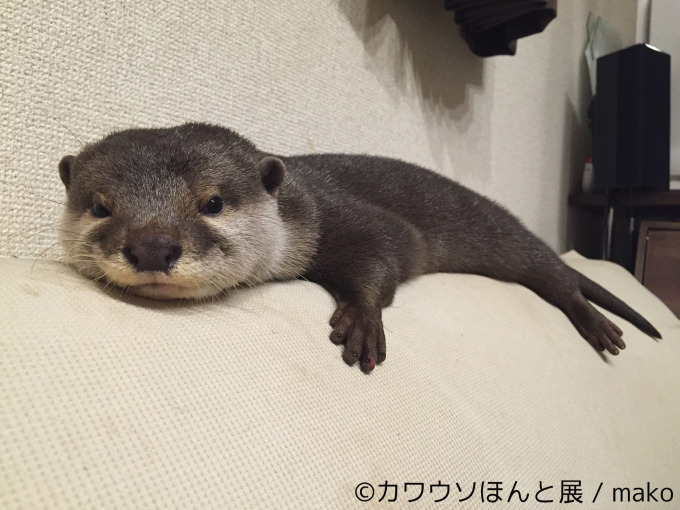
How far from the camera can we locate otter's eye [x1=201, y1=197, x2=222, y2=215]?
0.79 metres

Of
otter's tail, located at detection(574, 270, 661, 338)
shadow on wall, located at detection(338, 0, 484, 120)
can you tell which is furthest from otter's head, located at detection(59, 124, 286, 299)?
otter's tail, located at detection(574, 270, 661, 338)

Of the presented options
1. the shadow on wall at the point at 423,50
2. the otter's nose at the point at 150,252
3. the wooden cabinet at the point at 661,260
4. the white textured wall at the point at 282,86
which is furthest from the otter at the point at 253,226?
the wooden cabinet at the point at 661,260

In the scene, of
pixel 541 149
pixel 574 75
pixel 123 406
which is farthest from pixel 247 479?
pixel 574 75

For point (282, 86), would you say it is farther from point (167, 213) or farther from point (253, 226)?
point (167, 213)

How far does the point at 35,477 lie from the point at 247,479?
7.2 inches

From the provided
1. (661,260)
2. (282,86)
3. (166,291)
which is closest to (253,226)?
(166,291)

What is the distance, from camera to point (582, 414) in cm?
98

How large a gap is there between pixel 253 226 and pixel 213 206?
10cm

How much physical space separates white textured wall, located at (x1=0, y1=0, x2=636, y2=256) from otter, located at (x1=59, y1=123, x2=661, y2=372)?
0.21 m

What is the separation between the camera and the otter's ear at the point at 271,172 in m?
0.93

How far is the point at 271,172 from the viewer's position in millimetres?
942

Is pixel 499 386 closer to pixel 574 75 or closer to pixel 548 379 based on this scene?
pixel 548 379

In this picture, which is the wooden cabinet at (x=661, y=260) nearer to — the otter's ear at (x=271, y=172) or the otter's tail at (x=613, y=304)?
the otter's tail at (x=613, y=304)

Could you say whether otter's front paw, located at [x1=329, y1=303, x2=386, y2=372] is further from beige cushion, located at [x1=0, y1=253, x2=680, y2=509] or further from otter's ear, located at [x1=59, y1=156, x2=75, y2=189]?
otter's ear, located at [x1=59, y1=156, x2=75, y2=189]
